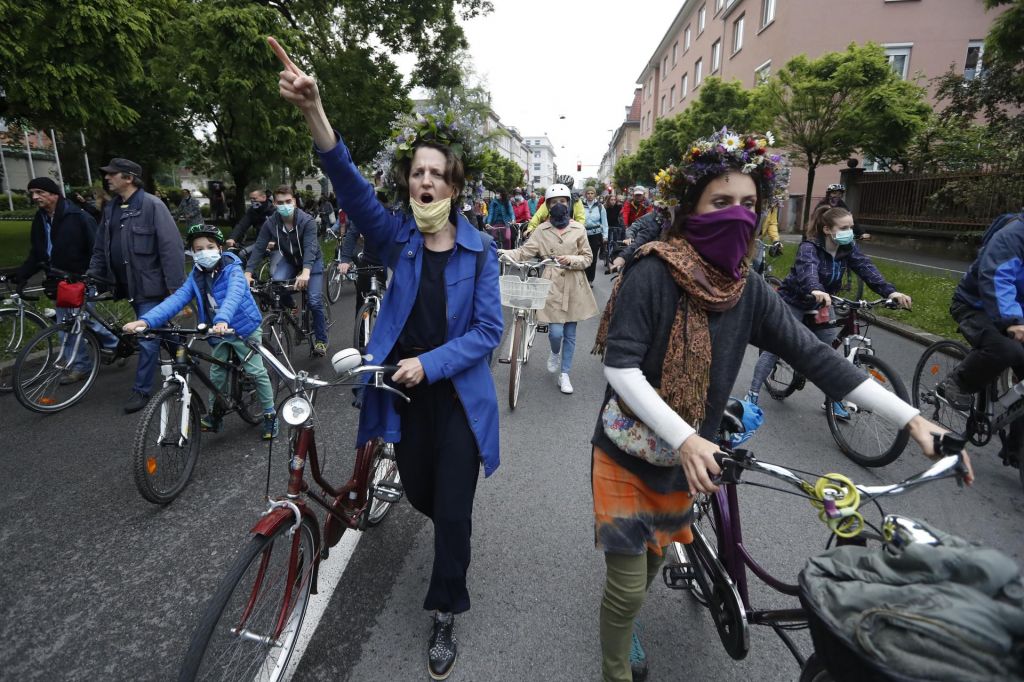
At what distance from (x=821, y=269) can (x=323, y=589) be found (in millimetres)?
4472

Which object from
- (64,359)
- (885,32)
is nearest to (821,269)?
(64,359)

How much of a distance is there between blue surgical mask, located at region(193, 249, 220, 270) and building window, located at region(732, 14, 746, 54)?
34210 mm

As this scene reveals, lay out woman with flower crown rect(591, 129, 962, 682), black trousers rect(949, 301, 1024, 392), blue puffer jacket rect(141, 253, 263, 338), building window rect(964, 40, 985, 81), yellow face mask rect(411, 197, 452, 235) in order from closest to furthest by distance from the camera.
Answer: woman with flower crown rect(591, 129, 962, 682) → yellow face mask rect(411, 197, 452, 235) → black trousers rect(949, 301, 1024, 392) → blue puffer jacket rect(141, 253, 263, 338) → building window rect(964, 40, 985, 81)

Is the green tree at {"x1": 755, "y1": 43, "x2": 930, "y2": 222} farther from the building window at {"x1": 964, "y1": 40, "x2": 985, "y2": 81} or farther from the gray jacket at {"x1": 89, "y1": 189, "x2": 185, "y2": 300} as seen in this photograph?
the gray jacket at {"x1": 89, "y1": 189, "x2": 185, "y2": 300}

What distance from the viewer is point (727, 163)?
6.06 ft

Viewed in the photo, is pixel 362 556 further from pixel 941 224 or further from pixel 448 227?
pixel 941 224

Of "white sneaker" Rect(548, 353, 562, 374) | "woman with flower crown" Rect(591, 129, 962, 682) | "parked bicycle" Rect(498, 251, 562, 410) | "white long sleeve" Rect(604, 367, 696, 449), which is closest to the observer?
"white long sleeve" Rect(604, 367, 696, 449)

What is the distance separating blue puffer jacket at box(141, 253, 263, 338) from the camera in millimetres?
3982

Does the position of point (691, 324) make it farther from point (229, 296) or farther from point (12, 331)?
point (12, 331)

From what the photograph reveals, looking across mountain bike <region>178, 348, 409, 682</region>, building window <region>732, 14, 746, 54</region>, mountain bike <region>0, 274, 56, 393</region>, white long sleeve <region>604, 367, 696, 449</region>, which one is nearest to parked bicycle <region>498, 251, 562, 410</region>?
mountain bike <region>178, 348, 409, 682</region>

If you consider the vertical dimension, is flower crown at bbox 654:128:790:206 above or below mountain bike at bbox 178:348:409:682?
above

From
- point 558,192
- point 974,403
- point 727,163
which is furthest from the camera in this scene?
point 558,192

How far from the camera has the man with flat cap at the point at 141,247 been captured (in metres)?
5.19

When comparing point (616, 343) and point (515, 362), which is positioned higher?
point (616, 343)
